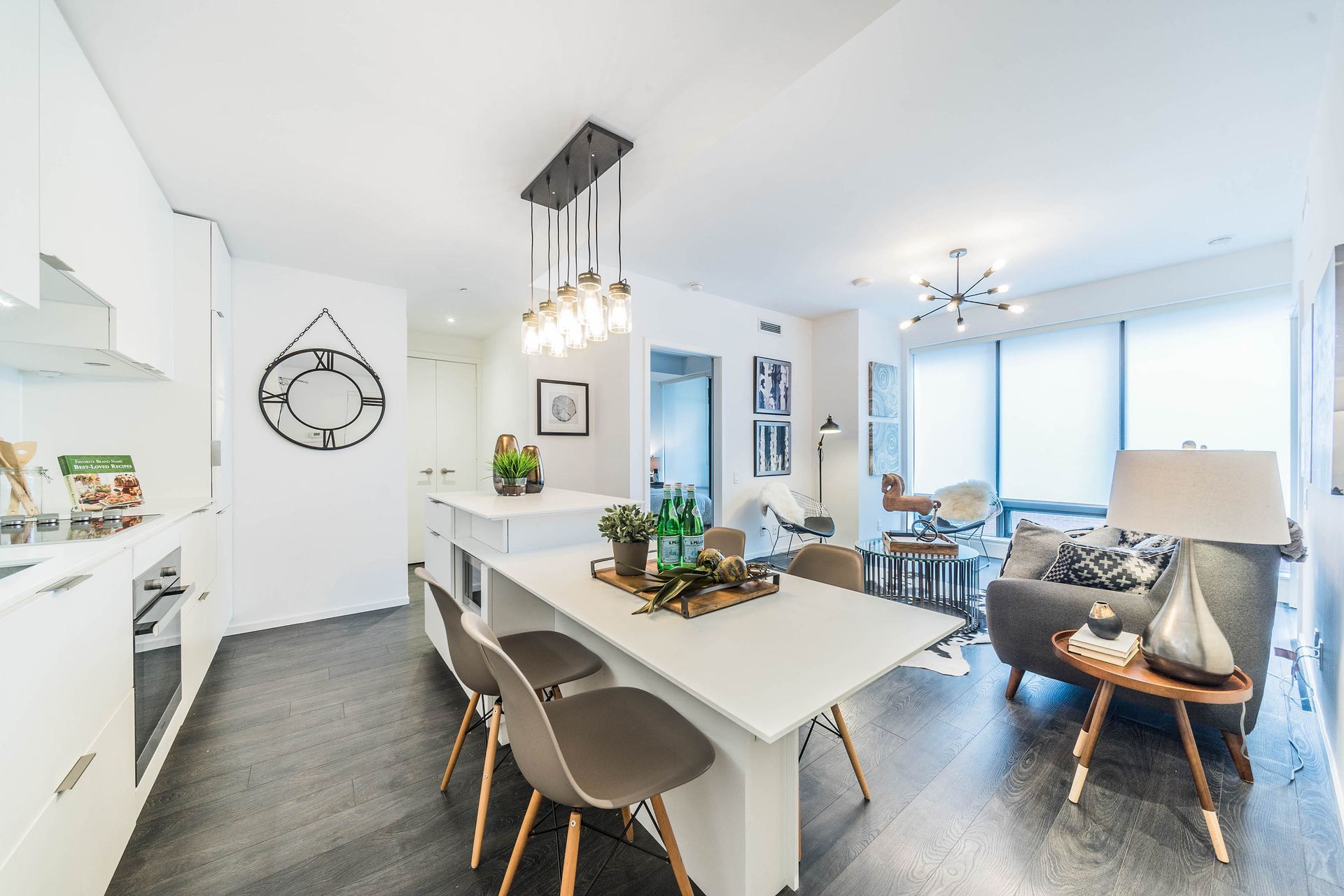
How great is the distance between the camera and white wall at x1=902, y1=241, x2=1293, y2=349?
3846 mm

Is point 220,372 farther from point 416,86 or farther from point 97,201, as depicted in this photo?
point 416,86

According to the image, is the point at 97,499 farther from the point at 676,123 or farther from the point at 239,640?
the point at 676,123

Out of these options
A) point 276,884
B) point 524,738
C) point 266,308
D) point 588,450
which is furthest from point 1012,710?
point 266,308

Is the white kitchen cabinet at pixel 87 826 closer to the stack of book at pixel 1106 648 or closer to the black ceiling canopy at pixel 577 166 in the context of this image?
the black ceiling canopy at pixel 577 166

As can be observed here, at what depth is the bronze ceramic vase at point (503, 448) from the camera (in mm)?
2826

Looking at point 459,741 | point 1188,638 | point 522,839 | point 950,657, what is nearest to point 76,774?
point 459,741

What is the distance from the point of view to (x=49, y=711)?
3.51 ft

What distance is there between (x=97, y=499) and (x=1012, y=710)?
4182mm

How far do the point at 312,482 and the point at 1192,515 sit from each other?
15.0ft

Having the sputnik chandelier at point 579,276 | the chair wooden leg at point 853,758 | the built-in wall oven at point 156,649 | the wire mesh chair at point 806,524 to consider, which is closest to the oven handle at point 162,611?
the built-in wall oven at point 156,649

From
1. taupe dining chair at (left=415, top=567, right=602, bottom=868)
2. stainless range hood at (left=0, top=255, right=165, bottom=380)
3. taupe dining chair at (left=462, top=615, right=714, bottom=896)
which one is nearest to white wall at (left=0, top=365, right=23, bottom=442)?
stainless range hood at (left=0, top=255, right=165, bottom=380)

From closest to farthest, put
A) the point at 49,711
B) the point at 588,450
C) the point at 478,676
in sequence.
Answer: the point at 49,711
the point at 478,676
the point at 588,450

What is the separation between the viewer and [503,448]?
117 inches

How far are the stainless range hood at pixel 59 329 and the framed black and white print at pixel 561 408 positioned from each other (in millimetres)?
2573
